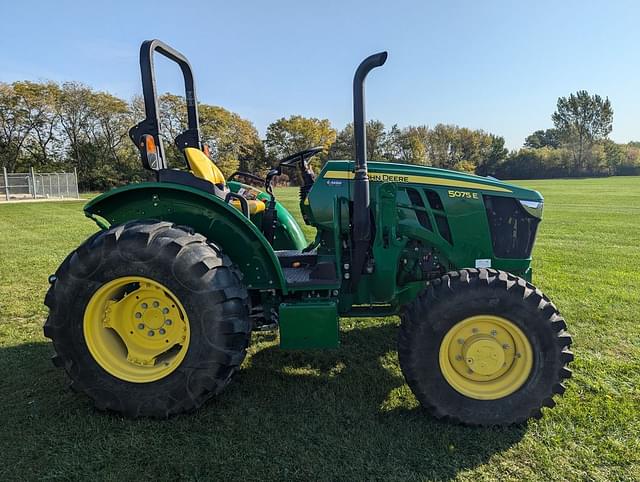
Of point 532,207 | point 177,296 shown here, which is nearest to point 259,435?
point 177,296

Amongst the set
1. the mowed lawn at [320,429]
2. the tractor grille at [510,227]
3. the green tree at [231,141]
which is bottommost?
the mowed lawn at [320,429]

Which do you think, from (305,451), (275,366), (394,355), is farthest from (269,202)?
(305,451)

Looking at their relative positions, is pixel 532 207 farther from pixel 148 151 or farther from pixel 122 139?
pixel 122 139

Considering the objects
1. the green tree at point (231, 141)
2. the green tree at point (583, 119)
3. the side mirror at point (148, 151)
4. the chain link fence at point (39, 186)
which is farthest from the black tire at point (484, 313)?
the green tree at point (583, 119)

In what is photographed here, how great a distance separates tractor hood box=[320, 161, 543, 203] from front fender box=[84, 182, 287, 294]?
Answer: 0.69m

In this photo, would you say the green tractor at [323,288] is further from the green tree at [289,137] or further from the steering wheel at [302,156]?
the green tree at [289,137]

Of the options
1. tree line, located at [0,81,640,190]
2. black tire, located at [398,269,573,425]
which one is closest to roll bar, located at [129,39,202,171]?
black tire, located at [398,269,573,425]

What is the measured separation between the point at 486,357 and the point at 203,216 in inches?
78.8

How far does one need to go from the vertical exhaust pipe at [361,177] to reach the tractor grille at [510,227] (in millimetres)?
929

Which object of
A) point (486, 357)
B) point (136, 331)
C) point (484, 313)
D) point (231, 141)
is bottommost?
point (486, 357)

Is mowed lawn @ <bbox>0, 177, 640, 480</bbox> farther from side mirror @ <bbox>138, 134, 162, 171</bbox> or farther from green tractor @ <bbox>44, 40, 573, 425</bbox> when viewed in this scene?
side mirror @ <bbox>138, 134, 162, 171</bbox>

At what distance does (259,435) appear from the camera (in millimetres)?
2611

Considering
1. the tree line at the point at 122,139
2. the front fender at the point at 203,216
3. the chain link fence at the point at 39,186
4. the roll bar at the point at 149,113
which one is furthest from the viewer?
the tree line at the point at 122,139

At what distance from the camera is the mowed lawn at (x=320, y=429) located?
2.33 meters
